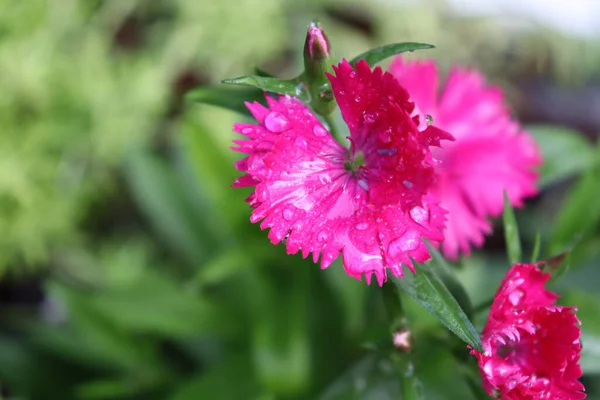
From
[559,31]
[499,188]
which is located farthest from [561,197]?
[499,188]

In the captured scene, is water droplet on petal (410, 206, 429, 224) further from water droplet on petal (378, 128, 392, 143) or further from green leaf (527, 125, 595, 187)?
green leaf (527, 125, 595, 187)

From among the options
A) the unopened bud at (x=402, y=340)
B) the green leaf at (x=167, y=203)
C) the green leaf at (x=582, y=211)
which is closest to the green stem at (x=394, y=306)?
the unopened bud at (x=402, y=340)

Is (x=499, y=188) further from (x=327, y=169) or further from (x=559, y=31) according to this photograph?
(x=559, y=31)

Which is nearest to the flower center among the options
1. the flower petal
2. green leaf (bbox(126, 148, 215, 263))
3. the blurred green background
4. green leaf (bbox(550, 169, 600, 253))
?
the blurred green background

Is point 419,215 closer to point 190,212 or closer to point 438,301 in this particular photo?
point 438,301

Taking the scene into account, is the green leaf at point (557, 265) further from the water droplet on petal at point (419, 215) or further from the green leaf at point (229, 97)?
the green leaf at point (229, 97)
